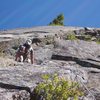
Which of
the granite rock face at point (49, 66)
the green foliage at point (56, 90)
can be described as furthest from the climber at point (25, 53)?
the green foliage at point (56, 90)

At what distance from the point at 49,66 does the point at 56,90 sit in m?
6.03

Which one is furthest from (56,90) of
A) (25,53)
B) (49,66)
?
(25,53)

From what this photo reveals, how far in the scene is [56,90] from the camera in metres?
13.4

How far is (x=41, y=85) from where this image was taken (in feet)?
45.5

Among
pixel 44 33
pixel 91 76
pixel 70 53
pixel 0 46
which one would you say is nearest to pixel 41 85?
pixel 91 76

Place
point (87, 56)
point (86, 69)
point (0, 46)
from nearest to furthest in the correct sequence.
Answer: point (86, 69) < point (87, 56) < point (0, 46)

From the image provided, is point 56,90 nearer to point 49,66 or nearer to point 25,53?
point 49,66

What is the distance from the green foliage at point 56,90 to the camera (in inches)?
527

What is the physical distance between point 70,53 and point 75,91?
37.3 ft

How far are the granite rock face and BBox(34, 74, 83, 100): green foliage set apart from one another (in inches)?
20.2

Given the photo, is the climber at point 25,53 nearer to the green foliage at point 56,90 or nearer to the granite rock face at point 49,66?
the granite rock face at point 49,66

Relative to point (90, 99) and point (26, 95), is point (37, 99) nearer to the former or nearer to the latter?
point (26, 95)

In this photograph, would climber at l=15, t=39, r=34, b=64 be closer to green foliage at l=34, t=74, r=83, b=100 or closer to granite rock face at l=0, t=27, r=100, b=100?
granite rock face at l=0, t=27, r=100, b=100

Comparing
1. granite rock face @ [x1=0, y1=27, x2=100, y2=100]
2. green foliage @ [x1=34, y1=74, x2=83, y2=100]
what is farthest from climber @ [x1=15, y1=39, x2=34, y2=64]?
green foliage @ [x1=34, y1=74, x2=83, y2=100]
